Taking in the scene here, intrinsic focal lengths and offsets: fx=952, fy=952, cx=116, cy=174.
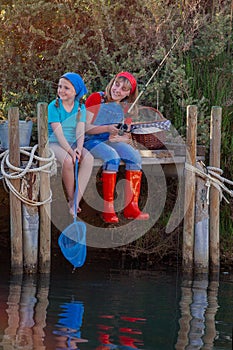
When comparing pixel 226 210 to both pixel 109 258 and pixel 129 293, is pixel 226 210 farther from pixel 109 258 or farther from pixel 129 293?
pixel 129 293

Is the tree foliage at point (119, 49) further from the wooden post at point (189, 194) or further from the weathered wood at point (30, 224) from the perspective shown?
the weathered wood at point (30, 224)

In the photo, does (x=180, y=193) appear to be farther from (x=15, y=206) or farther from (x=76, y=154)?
(x=15, y=206)

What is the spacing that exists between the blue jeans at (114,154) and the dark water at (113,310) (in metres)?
1.10

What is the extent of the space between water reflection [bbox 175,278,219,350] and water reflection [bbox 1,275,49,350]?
1037mm

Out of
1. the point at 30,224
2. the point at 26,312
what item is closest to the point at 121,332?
the point at 26,312

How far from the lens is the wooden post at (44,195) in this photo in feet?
27.5

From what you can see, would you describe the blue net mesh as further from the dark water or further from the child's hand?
the child's hand

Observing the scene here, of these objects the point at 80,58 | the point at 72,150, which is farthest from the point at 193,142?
the point at 80,58

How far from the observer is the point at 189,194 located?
909 centimetres

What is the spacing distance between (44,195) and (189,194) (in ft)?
4.77

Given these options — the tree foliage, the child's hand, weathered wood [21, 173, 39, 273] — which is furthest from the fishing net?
the tree foliage

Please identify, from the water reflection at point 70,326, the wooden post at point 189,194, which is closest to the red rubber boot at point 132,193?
the wooden post at point 189,194

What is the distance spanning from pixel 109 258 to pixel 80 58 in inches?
86.1

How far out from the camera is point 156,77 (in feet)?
33.6
